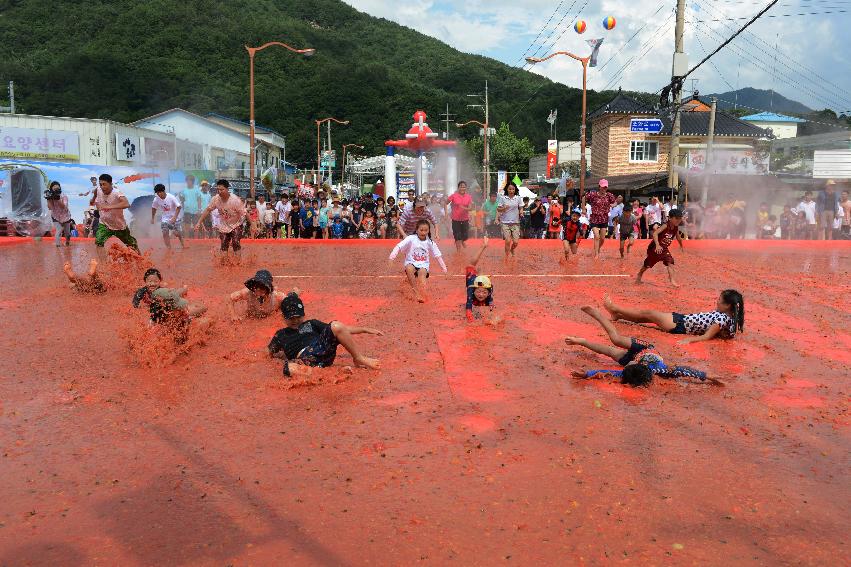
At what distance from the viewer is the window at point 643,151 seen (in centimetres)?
4744

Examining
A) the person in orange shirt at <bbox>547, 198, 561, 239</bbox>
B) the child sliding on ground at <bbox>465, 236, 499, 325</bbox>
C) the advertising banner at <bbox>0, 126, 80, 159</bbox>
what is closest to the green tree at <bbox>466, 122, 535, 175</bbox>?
the advertising banner at <bbox>0, 126, 80, 159</bbox>

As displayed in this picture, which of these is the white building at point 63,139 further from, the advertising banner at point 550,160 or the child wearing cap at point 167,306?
the advertising banner at point 550,160

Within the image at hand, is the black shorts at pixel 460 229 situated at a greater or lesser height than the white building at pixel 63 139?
lesser

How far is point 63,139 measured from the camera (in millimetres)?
35281

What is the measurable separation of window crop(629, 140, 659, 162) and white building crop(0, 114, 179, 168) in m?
30.3

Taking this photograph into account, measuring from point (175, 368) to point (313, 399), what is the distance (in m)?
1.87

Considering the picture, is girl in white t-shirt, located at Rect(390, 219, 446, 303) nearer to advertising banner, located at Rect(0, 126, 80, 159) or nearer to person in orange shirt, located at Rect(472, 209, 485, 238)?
person in orange shirt, located at Rect(472, 209, 485, 238)

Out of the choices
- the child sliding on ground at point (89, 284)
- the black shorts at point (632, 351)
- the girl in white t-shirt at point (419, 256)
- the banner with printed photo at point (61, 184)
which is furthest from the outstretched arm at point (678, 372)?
the banner with printed photo at point (61, 184)

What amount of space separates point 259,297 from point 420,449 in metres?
4.44

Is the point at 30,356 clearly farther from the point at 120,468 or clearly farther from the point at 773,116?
the point at 773,116

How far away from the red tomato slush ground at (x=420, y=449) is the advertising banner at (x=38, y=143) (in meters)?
28.6

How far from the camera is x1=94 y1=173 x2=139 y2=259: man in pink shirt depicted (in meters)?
12.5

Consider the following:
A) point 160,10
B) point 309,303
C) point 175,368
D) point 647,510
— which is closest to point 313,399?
point 175,368

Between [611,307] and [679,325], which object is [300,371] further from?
[679,325]
